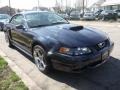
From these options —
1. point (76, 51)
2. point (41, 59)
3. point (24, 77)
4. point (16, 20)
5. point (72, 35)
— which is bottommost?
point (24, 77)

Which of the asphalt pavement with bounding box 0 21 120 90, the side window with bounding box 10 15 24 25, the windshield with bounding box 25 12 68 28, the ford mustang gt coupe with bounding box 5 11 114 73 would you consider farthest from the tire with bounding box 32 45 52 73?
the side window with bounding box 10 15 24 25

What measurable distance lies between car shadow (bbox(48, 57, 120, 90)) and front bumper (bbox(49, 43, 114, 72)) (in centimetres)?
33

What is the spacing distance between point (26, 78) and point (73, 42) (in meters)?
1.38

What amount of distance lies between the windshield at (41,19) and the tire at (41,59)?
0.83 meters

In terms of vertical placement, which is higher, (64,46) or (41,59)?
(64,46)

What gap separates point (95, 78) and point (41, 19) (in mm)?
2392

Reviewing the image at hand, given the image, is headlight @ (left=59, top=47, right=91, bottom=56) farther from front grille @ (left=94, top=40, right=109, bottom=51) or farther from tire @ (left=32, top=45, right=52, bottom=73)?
tire @ (left=32, top=45, right=52, bottom=73)

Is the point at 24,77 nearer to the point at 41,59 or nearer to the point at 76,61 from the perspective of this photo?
the point at 41,59

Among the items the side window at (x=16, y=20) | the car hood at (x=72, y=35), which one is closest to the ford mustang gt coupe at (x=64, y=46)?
the car hood at (x=72, y=35)

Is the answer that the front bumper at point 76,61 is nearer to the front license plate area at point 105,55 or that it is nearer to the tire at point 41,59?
the front license plate area at point 105,55

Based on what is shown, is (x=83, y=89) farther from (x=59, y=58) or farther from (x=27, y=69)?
(x=27, y=69)

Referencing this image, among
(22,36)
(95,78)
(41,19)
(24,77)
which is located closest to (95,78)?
(95,78)

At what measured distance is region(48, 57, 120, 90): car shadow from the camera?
4.41 metres

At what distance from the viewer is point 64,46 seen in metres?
4.50
